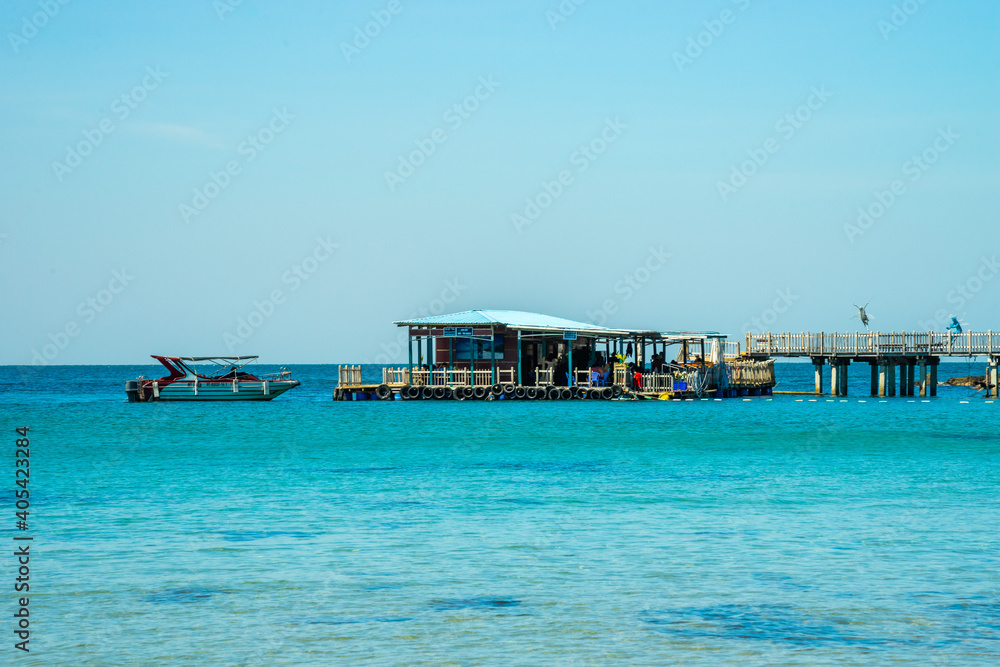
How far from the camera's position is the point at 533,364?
5628 centimetres

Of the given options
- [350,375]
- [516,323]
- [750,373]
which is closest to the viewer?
[516,323]

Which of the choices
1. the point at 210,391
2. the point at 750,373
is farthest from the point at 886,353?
the point at 210,391

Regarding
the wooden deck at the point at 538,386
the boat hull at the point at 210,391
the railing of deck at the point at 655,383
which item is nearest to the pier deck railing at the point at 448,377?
the wooden deck at the point at 538,386

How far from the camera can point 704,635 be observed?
1093 cm

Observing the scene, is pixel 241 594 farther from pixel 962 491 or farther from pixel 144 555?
pixel 962 491

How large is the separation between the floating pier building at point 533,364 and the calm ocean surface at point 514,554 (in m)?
21.2

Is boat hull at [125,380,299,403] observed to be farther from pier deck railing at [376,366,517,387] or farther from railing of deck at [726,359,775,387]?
railing of deck at [726,359,775,387]

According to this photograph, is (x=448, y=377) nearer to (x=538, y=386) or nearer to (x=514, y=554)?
(x=538, y=386)

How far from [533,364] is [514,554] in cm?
4110

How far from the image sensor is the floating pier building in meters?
53.6

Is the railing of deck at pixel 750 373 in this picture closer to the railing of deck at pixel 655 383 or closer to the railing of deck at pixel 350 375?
the railing of deck at pixel 655 383

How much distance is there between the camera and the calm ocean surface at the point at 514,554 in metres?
10.8

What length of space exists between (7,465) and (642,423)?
71.8 ft

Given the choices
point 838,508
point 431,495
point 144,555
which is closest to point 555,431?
point 431,495
